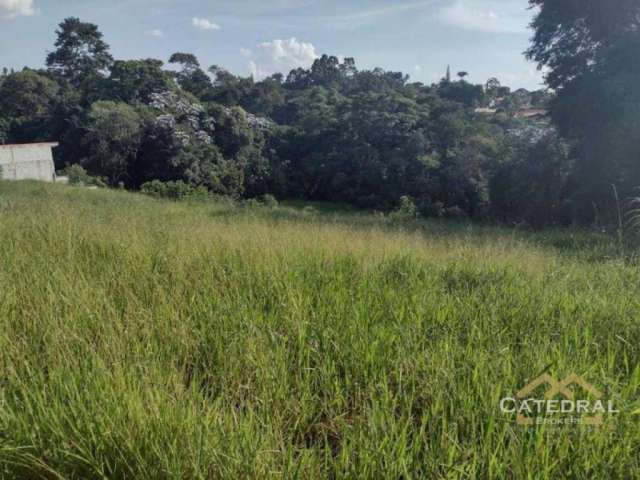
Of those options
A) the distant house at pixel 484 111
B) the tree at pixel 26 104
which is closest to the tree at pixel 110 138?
the tree at pixel 26 104

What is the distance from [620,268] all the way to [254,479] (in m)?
4.68

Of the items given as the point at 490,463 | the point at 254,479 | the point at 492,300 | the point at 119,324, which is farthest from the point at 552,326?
the point at 119,324

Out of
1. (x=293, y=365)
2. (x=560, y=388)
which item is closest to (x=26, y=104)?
(x=293, y=365)

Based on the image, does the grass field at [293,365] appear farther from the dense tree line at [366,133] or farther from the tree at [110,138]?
the tree at [110,138]

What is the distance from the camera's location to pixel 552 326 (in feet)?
9.34

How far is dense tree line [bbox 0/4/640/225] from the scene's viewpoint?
51.8ft

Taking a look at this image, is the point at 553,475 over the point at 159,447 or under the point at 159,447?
under

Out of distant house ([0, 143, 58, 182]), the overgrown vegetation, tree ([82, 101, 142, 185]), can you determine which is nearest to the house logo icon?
the overgrown vegetation

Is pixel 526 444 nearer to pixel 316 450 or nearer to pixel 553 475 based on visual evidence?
pixel 553 475
